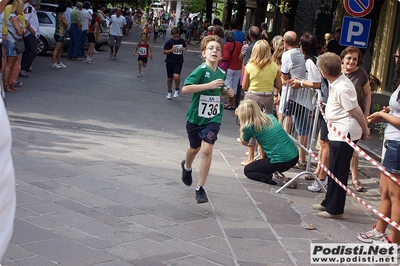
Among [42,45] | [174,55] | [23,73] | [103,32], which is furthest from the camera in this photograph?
[103,32]

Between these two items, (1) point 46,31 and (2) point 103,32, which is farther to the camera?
(2) point 103,32

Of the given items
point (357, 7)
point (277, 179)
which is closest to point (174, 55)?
point (357, 7)

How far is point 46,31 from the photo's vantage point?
69.2ft

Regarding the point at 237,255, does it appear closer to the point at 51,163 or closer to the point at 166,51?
the point at 51,163

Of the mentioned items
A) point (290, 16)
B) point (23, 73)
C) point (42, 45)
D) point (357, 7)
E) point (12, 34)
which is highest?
point (290, 16)

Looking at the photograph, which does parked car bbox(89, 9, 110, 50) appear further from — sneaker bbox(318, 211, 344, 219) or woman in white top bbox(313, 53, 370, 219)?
sneaker bbox(318, 211, 344, 219)

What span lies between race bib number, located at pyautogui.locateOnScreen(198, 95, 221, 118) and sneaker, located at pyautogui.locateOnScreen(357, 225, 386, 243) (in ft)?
6.46

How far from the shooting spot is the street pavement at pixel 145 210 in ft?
16.4

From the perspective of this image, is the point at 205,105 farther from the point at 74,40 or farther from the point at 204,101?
the point at 74,40

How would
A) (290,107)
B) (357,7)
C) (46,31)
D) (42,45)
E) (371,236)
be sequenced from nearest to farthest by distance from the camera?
(371,236)
(290,107)
(357,7)
(46,31)
(42,45)

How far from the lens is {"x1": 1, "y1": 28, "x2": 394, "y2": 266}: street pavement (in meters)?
4.99

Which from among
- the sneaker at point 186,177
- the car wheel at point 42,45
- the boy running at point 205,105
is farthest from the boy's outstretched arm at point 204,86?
the car wheel at point 42,45

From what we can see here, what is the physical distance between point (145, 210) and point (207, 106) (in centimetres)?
133

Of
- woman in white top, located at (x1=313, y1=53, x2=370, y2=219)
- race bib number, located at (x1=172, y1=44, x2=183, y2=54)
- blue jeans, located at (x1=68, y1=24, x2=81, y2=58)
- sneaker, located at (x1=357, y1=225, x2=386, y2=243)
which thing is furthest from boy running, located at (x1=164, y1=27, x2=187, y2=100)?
sneaker, located at (x1=357, y1=225, x2=386, y2=243)
